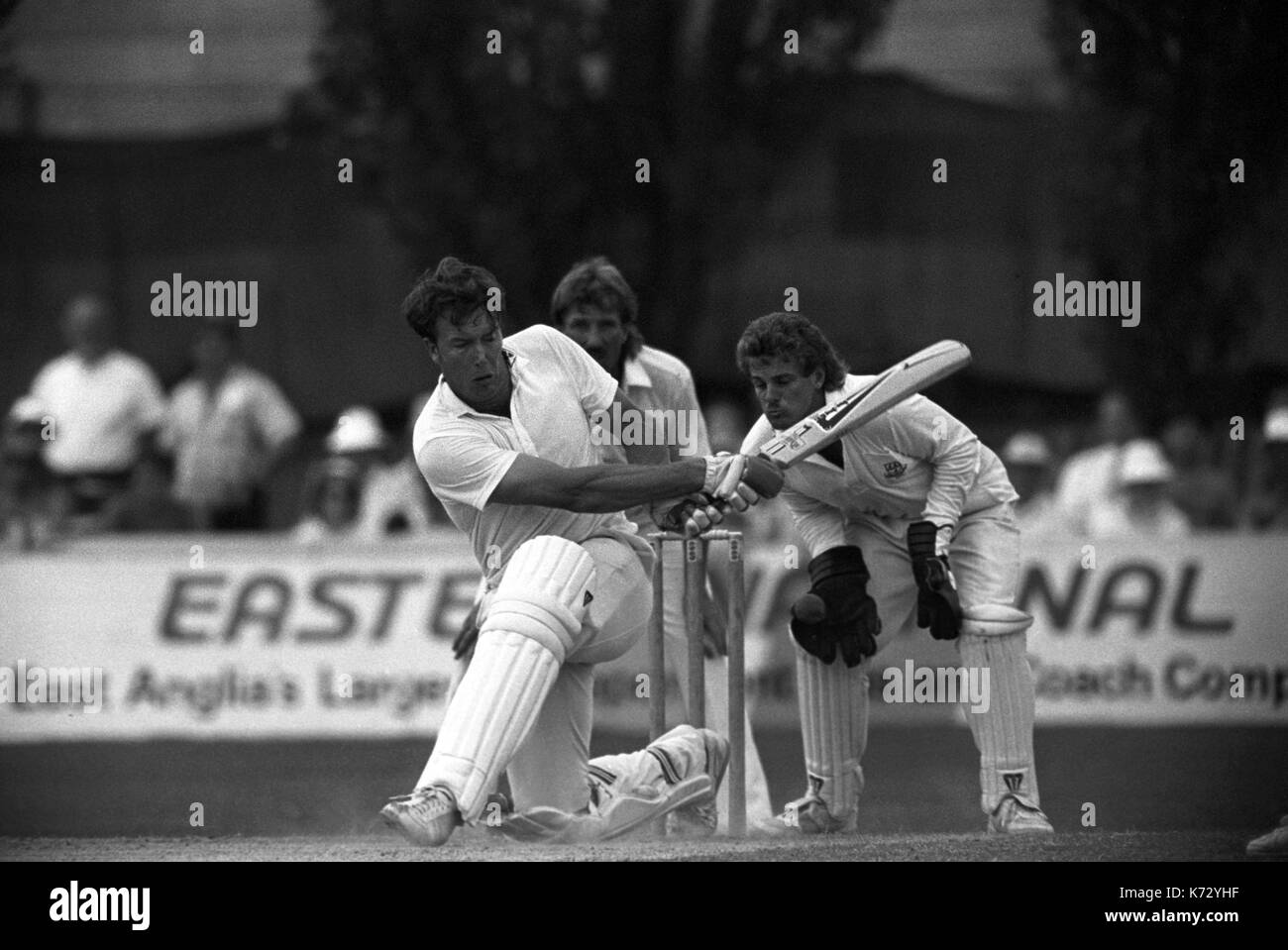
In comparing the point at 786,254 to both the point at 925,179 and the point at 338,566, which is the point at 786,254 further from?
the point at 338,566

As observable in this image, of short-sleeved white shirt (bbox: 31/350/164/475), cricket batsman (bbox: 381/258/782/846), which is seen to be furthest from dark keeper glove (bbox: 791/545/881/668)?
short-sleeved white shirt (bbox: 31/350/164/475)

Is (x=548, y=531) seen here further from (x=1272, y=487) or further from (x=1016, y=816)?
(x=1272, y=487)

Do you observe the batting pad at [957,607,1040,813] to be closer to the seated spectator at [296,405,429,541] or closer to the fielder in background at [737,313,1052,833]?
the fielder in background at [737,313,1052,833]

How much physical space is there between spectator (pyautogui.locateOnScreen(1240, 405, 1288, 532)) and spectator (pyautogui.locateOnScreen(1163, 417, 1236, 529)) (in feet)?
0.33

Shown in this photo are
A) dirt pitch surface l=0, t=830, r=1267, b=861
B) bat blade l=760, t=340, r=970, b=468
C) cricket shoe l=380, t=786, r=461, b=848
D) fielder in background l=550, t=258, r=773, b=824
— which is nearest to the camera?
cricket shoe l=380, t=786, r=461, b=848

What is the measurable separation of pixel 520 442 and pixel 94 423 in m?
5.25

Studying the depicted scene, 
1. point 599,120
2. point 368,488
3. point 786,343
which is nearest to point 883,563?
point 786,343

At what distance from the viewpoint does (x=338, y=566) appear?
365 inches

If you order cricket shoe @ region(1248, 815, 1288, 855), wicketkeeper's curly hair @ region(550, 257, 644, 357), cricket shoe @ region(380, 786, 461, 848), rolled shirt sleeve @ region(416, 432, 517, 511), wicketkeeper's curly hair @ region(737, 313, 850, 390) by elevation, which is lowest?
cricket shoe @ region(1248, 815, 1288, 855)

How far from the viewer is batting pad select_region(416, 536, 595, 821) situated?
4.76 metres

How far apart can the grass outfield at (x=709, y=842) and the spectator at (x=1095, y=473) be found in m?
1.14

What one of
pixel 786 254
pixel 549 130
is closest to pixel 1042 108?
pixel 786 254

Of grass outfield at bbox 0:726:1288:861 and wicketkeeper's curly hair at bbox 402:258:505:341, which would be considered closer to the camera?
grass outfield at bbox 0:726:1288:861

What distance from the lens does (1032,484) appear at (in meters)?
9.99
